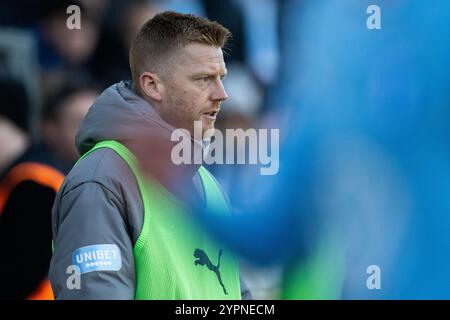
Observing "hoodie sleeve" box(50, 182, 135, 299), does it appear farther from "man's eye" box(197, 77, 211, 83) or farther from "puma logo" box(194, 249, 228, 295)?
"man's eye" box(197, 77, 211, 83)

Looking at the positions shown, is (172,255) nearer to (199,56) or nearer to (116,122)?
(116,122)

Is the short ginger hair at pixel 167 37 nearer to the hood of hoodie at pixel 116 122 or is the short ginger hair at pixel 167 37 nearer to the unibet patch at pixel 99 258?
the hood of hoodie at pixel 116 122

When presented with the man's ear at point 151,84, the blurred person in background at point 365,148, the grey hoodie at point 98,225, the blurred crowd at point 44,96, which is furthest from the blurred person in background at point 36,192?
the grey hoodie at point 98,225

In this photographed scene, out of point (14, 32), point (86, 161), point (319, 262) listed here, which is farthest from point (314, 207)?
point (86, 161)

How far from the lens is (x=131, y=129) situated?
2.21 m

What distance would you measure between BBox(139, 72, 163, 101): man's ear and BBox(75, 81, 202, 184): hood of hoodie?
0.07 meters

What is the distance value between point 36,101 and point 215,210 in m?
1.41

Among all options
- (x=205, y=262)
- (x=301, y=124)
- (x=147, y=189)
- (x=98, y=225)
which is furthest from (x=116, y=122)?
(x=301, y=124)

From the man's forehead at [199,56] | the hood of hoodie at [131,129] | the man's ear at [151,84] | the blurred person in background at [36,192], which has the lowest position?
the blurred person in background at [36,192]

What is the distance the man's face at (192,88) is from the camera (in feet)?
7.90

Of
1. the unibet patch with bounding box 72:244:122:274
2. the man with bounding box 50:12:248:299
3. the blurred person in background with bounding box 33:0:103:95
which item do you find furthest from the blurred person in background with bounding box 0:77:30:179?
the unibet patch with bounding box 72:244:122:274

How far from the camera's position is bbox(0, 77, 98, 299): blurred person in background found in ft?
11.9

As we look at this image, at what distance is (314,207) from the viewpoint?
3828 millimetres
